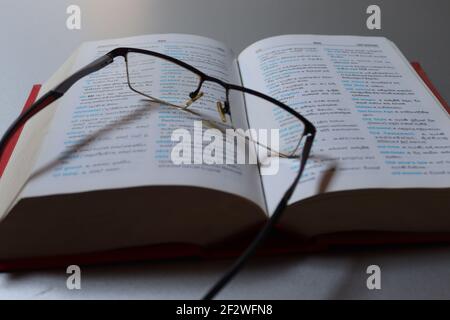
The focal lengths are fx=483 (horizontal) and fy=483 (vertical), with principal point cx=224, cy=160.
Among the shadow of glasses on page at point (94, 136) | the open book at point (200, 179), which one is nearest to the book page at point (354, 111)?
the open book at point (200, 179)

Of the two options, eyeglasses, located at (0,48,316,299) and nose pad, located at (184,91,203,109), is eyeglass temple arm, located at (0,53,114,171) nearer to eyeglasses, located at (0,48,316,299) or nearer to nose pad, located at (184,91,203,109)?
eyeglasses, located at (0,48,316,299)

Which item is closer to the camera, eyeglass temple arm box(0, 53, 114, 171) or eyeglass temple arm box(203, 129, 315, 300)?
eyeglass temple arm box(203, 129, 315, 300)

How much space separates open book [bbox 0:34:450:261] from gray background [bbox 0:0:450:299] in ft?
0.08

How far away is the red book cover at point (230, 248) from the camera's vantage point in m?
0.41

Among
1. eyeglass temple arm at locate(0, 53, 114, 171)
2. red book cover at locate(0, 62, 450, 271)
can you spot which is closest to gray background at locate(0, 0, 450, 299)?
red book cover at locate(0, 62, 450, 271)

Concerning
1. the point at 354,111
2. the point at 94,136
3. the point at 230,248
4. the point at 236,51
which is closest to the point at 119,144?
the point at 94,136

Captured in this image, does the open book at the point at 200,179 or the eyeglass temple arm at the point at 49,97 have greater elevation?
the eyeglass temple arm at the point at 49,97

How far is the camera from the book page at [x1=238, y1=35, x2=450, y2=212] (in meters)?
0.42

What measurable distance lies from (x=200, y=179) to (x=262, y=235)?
0.22 feet

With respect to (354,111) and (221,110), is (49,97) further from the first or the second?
(354,111)

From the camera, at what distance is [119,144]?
0.44 m

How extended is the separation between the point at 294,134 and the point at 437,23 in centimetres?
50

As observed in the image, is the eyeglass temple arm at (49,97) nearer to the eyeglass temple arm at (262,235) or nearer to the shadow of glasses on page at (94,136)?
the shadow of glasses on page at (94,136)
